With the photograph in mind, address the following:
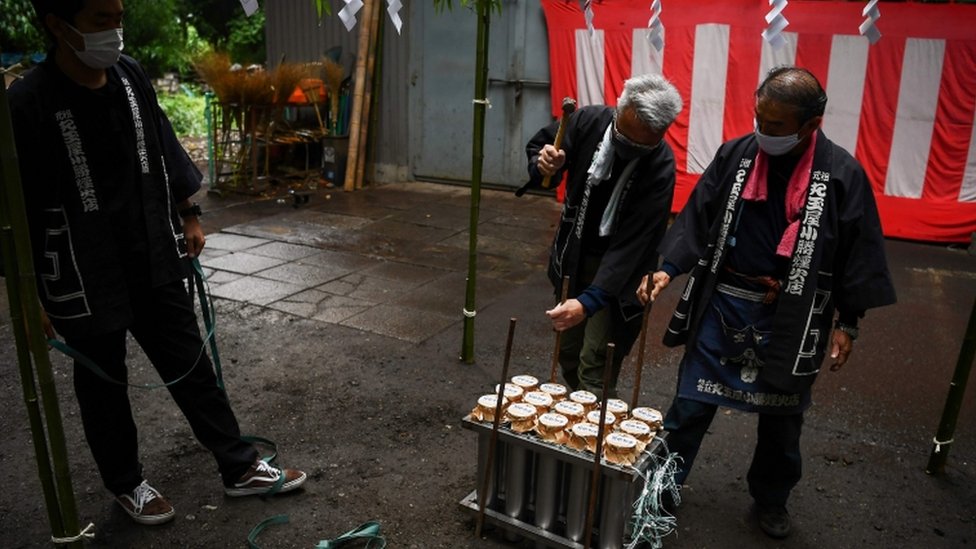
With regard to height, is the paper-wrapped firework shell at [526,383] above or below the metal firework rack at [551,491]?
above

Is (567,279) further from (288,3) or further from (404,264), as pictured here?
(288,3)

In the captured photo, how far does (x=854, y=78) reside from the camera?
311 inches

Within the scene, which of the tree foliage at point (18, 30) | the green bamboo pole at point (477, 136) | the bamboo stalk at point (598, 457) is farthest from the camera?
the tree foliage at point (18, 30)

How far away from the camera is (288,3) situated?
10812 millimetres

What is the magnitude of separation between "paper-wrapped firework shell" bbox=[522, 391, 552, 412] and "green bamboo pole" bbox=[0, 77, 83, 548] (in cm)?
153

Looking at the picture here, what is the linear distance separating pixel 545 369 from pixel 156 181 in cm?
267

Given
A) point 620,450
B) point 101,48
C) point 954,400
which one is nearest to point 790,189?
point 620,450

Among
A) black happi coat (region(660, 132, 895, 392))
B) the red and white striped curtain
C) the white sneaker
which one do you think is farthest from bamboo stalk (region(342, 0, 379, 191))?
black happi coat (region(660, 132, 895, 392))

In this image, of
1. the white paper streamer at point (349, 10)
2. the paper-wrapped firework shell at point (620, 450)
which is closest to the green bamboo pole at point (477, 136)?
the white paper streamer at point (349, 10)

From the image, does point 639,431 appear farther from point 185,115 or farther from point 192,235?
point 185,115

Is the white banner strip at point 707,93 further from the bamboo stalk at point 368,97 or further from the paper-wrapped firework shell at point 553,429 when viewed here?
the paper-wrapped firework shell at point 553,429

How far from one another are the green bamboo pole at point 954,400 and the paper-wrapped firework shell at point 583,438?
6.27 ft

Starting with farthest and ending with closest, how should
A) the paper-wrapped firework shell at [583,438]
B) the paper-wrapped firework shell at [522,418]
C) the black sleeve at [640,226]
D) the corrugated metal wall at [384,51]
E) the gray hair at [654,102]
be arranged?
the corrugated metal wall at [384,51] → the black sleeve at [640,226] → the gray hair at [654,102] → the paper-wrapped firework shell at [522,418] → the paper-wrapped firework shell at [583,438]

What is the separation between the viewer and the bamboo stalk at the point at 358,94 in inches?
388
